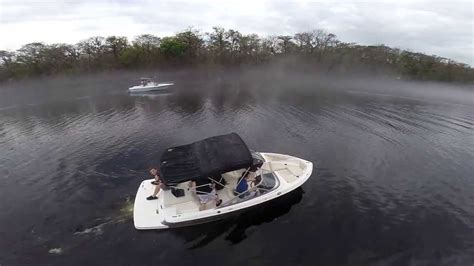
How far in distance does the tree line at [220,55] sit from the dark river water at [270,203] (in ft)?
186

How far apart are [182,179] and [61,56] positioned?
99.8 meters

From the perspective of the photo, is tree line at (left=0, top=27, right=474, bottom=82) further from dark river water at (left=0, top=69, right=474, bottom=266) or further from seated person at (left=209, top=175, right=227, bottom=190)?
seated person at (left=209, top=175, right=227, bottom=190)

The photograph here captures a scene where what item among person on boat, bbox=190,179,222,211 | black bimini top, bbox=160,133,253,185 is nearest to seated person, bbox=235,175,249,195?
black bimini top, bbox=160,133,253,185

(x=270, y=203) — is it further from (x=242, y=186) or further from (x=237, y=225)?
(x=237, y=225)

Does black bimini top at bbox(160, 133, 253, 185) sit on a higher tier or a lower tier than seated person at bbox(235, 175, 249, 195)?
higher

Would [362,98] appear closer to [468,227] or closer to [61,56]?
[468,227]

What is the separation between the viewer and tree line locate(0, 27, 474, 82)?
93.4 metres

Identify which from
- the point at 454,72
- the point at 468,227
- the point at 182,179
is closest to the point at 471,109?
the point at 468,227

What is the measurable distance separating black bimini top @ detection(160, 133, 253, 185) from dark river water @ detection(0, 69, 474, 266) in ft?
10.0

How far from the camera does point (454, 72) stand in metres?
88.9

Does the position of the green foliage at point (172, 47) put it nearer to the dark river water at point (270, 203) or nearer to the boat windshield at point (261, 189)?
the dark river water at point (270, 203)

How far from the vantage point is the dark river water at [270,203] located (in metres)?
15.6

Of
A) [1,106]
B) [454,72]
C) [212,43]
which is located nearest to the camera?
[1,106]

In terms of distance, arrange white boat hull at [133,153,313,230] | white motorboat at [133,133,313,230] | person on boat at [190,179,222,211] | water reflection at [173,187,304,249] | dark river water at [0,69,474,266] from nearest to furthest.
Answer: dark river water at [0,69,474,266]
white boat hull at [133,153,313,230]
water reflection at [173,187,304,249]
white motorboat at [133,133,313,230]
person on boat at [190,179,222,211]
